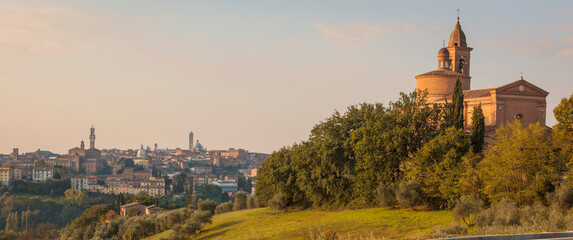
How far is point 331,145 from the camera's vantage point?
36.3 metres

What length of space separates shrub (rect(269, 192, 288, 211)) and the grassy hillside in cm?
48

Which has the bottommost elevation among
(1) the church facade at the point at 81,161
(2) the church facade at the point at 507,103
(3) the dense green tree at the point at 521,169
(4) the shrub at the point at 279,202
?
(1) the church facade at the point at 81,161

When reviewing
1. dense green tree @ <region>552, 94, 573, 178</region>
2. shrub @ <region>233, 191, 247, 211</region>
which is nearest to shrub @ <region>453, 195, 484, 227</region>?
dense green tree @ <region>552, 94, 573, 178</region>

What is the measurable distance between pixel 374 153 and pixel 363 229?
660 cm

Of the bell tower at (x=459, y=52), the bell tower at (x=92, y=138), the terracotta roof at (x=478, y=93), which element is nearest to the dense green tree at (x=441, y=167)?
the terracotta roof at (x=478, y=93)

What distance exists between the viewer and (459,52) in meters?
47.9

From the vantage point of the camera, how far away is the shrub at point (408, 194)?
3051cm

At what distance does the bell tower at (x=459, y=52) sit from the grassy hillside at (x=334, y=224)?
19.6 m

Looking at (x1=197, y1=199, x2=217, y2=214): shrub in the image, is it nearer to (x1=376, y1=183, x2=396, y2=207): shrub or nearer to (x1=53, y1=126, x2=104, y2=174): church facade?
(x1=376, y1=183, x2=396, y2=207): shrub

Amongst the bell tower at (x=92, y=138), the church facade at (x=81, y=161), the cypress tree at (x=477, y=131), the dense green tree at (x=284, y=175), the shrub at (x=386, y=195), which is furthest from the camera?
the bell tower at (x=92, y=138)

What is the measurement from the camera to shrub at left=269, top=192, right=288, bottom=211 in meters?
38.8

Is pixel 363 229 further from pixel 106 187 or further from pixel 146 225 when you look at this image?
pixel 106 187

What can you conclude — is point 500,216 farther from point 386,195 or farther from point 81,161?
point 81,161

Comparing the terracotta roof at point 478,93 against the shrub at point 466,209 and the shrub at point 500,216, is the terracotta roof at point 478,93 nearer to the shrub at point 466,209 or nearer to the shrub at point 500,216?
the shrub at point 466,209
